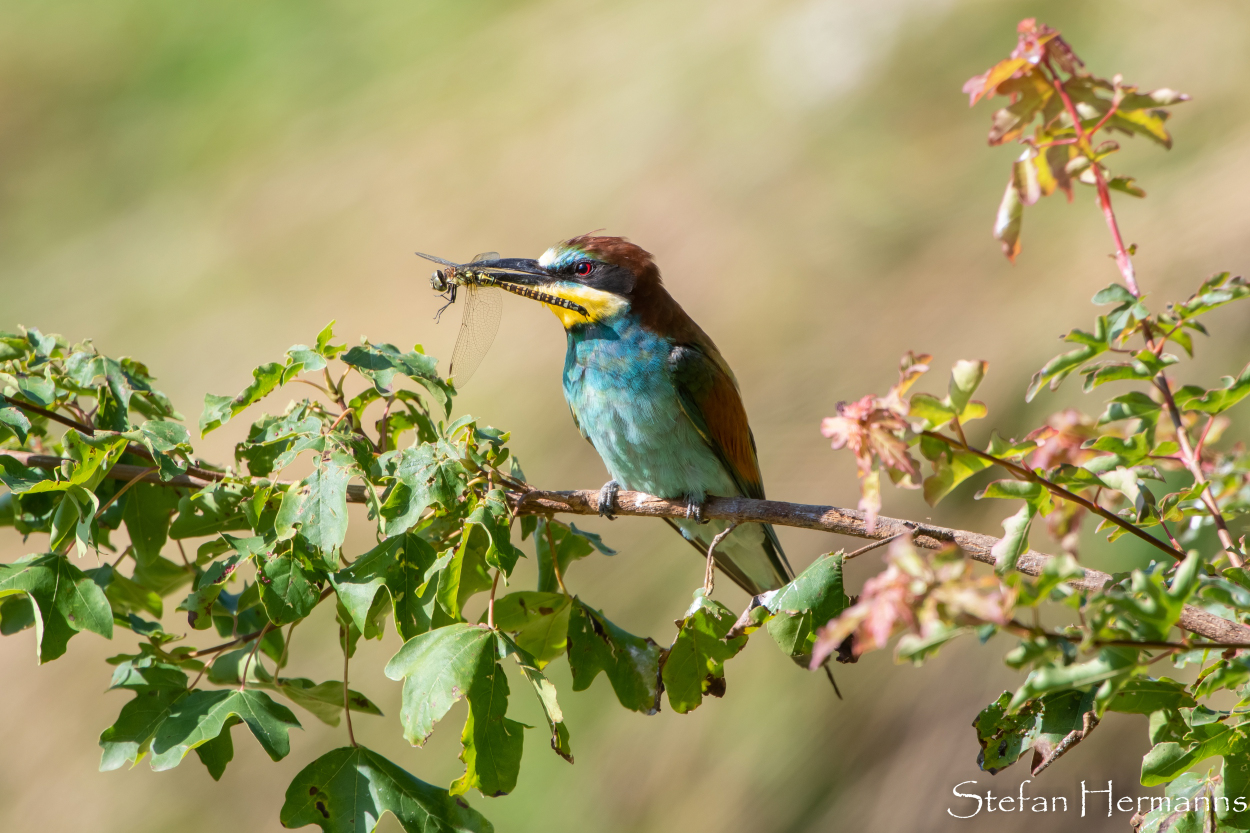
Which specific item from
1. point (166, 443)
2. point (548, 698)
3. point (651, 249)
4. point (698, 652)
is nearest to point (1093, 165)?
point (698, 652)

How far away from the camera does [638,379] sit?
2.28 metres

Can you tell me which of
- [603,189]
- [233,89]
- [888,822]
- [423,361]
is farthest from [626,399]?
[233,89]

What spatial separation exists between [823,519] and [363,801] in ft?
2.34

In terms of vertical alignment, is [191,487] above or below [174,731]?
above

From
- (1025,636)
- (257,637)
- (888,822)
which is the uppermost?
(257,637)

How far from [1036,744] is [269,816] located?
253 cm

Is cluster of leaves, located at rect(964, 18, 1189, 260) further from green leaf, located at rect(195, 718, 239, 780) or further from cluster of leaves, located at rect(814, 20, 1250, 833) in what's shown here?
green leaf, located at rect(195, 718, 239, 780)

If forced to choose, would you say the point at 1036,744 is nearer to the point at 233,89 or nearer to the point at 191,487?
the point at 191,487

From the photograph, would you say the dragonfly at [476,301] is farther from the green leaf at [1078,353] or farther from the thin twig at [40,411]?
the green leaf at [1078,353]

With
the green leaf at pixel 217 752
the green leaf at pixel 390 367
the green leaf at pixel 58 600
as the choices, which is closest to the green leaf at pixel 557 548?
the green leaf at pixel 390 367

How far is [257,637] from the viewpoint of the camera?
134cm

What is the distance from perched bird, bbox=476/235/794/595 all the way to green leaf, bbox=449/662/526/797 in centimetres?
112

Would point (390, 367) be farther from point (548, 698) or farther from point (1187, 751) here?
point (1187, 751)

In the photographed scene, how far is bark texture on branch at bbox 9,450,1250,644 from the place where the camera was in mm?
933
